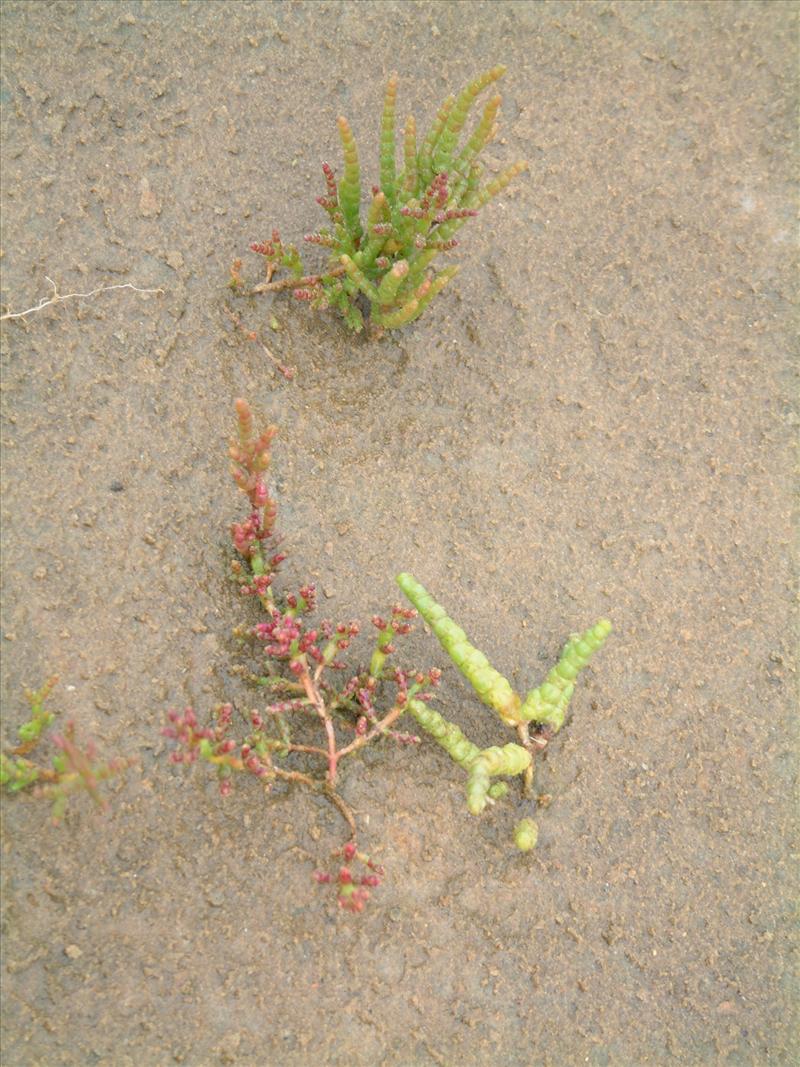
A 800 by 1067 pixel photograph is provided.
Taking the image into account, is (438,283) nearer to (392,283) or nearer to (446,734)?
(392,283)

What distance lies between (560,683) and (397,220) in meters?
1.40

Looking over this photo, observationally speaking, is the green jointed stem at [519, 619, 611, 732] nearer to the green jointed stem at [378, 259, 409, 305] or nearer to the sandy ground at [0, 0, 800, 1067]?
the sandy ground at [0, 0, 800, 1067]

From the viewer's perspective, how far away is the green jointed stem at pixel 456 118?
2.58m

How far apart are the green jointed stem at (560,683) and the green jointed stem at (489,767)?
0.11m

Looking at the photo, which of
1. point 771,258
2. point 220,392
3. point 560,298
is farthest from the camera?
point 771,258

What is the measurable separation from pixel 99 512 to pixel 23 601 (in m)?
0.32

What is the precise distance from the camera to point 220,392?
300 cm

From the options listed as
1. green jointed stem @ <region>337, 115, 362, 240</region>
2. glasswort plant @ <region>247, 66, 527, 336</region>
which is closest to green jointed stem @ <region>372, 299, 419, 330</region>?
glasswort plant @ <region>247, 66, 527, 336</region>

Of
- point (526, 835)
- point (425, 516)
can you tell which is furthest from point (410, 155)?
point (526, 835)

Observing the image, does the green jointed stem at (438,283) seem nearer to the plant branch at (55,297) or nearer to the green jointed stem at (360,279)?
the green jointed stem at (360,279)

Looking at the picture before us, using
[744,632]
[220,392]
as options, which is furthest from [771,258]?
[220,392]

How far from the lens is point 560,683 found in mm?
2760

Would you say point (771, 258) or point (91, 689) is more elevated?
point (771, 258)

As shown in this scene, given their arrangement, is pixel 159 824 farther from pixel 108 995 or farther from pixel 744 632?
pixel 744 632
